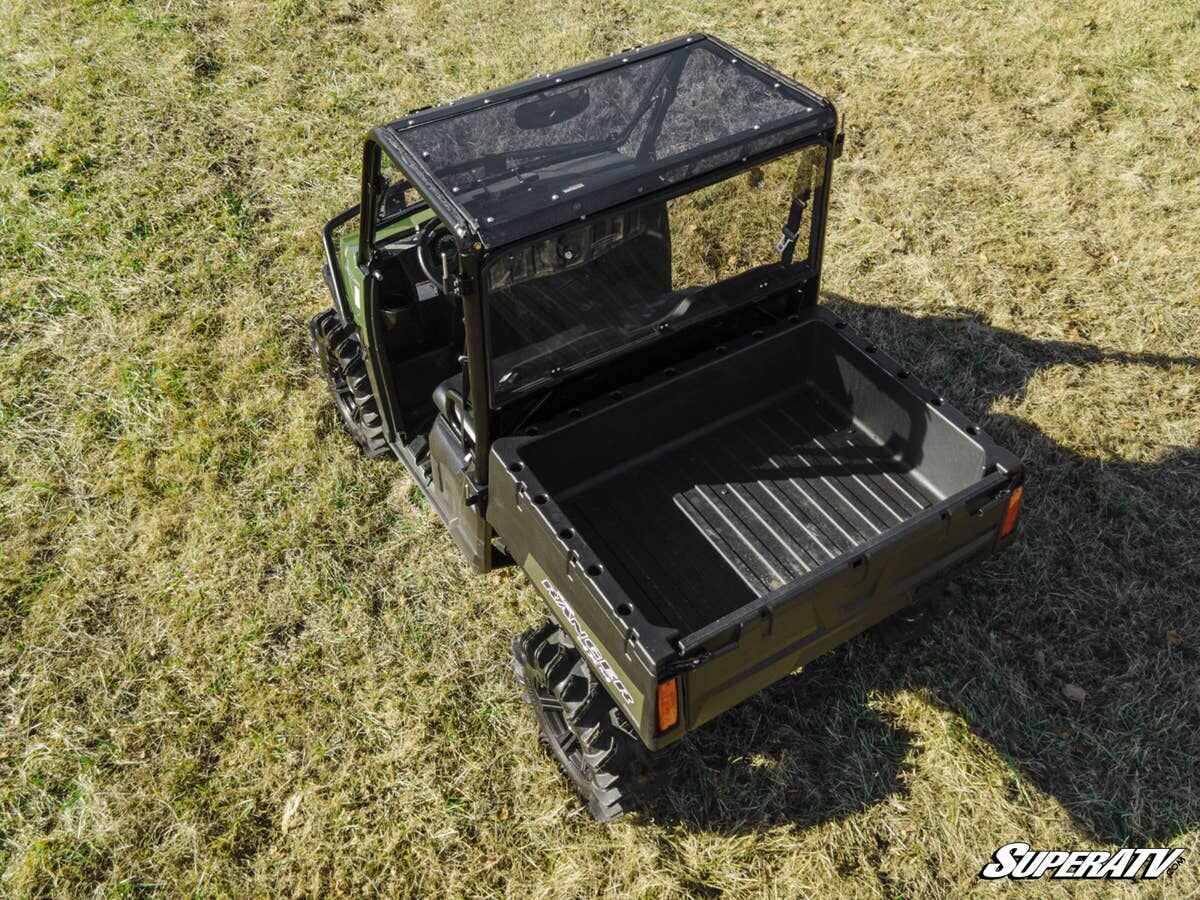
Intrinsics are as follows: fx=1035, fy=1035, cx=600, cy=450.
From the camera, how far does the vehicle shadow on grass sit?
13.5ft

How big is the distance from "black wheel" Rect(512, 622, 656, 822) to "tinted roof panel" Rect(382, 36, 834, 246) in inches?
63.9

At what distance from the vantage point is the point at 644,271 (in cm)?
390

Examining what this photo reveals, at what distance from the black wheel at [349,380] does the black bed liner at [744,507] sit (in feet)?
4.99

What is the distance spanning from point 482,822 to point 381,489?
1869 millimetres

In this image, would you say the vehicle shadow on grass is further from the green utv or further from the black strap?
the black strap

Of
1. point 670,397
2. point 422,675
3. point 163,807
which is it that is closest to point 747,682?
point 670,397

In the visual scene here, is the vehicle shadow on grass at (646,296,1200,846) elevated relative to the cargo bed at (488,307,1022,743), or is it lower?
lower

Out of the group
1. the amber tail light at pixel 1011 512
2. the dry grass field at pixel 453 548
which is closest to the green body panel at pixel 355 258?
the dry grass field at pixel 453 548

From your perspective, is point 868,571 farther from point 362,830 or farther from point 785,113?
point 362,830

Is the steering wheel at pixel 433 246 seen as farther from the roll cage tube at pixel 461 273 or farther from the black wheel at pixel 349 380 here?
the black wheel at pixel 349 380

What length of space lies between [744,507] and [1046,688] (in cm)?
159

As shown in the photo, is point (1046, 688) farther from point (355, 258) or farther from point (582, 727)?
point (355, 258)
